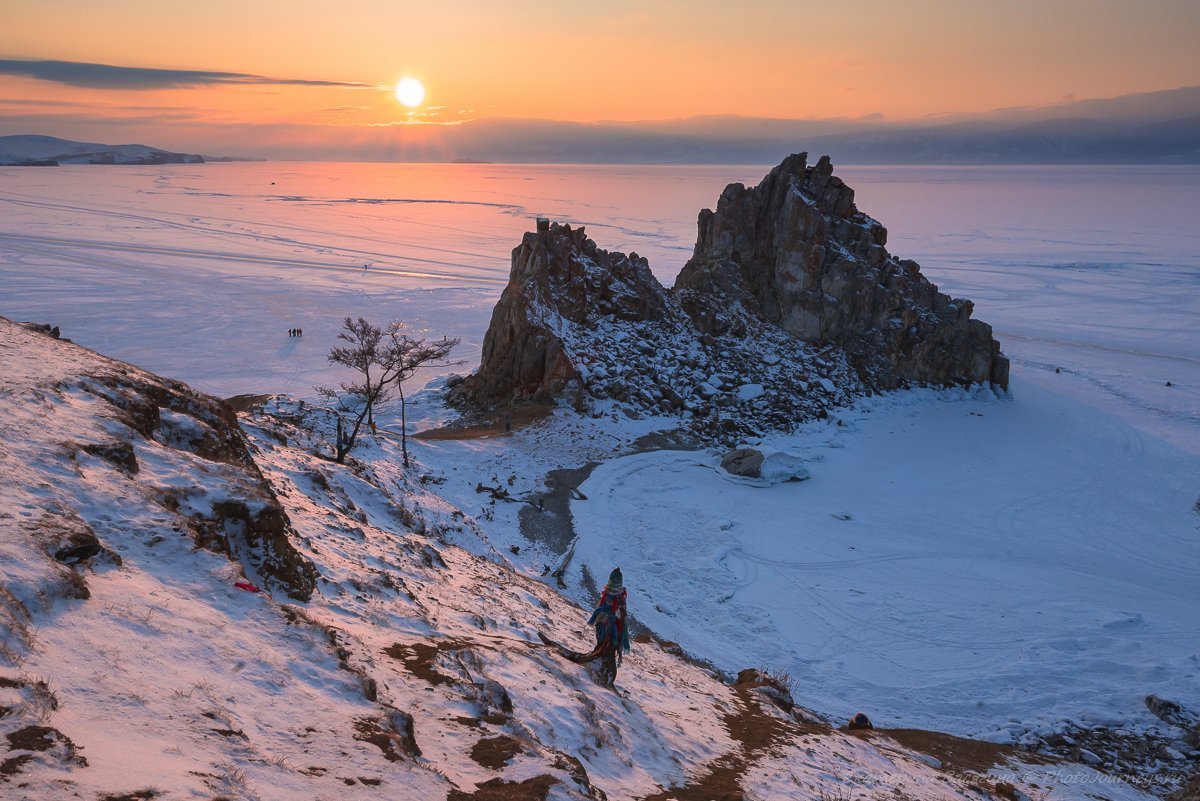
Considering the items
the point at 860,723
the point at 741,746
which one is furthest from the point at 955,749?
the point at 741,746

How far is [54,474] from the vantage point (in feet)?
33.3

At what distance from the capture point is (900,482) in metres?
30.8

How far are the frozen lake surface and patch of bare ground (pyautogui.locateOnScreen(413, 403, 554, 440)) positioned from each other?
1.56 meters

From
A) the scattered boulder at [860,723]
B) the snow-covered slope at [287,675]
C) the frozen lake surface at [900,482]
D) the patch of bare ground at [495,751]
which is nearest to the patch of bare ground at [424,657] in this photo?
the snow-covered slope at [287,675]

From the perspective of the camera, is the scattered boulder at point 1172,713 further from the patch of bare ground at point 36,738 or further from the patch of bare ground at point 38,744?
the patch of bare ground at point 36,738

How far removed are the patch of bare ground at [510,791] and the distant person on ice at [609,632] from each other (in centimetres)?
376

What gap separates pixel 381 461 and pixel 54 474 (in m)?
14.2

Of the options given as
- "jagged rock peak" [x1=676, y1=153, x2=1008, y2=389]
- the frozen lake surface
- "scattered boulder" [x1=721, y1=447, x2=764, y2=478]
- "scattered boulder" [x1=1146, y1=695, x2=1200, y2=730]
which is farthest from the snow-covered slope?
"jagged rock peak" [x1=676, y1=153, x2=1008, y2=389]

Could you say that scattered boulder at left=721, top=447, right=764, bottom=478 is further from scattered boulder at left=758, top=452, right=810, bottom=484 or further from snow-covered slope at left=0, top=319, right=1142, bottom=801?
snow-covered slope at left=0, top=319, right=1142, bottom=801

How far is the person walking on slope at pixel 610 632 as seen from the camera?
1159cm

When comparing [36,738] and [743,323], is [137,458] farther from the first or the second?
[743,323]

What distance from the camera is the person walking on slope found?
11586 mm

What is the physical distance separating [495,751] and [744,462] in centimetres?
2288

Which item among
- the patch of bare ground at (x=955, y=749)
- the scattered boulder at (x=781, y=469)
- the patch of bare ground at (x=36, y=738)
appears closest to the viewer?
the patch of bare ground at (x=36, y=738)
